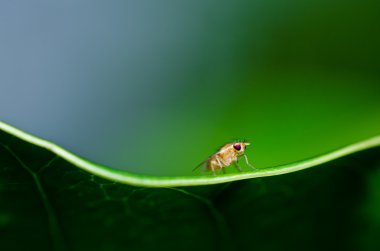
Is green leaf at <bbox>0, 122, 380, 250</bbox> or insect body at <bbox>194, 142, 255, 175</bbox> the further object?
insect body at <bbox>194, 142, 255, 175</bbox>

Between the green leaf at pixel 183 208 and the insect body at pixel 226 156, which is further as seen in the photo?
the insect body at pixel 226 156

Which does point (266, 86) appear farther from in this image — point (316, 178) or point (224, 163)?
point (316, 178)

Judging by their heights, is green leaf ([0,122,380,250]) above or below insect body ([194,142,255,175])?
above

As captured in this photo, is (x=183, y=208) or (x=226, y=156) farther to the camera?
(x=226, y=156)

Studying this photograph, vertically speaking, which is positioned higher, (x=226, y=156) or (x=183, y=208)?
(x=183, y=208)
